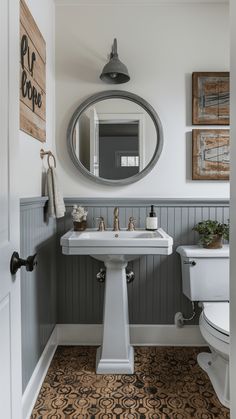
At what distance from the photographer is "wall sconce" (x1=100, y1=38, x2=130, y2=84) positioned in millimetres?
2094

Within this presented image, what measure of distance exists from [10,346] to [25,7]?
62.1 inches

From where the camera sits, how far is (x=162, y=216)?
2314 millimetres

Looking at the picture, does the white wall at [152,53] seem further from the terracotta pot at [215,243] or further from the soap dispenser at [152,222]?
the terracotta pot at [215,243]

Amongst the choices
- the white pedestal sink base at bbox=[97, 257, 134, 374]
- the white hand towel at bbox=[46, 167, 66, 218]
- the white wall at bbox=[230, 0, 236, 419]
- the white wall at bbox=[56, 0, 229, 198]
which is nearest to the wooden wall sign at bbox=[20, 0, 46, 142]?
the white hand towel at bbox=[46, 167, 66, 218]

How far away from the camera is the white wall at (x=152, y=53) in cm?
228

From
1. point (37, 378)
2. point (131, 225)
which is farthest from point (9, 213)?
point (131, 225)

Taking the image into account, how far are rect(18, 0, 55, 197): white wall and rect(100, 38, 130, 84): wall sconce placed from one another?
0.39m

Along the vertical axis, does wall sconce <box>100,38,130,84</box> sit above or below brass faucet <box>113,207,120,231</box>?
above

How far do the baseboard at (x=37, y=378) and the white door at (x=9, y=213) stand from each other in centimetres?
65

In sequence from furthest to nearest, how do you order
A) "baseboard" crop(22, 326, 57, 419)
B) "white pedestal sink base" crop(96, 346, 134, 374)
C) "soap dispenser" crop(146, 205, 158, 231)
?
"soap dispenser" crop(146, 205, 158, 231) < "white pedestal sink base" crop(96, 346, 134, 374) < "baseboard" crop(22, 326, 57, 419)

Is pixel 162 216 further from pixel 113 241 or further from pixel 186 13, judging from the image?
pixel 186 13

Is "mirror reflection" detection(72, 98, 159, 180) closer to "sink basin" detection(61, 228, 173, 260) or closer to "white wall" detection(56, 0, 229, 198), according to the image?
"white wall" detection(56, 0, 229, 198)

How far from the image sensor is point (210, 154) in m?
2.29

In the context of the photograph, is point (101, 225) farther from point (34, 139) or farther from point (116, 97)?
point (116, 97)
